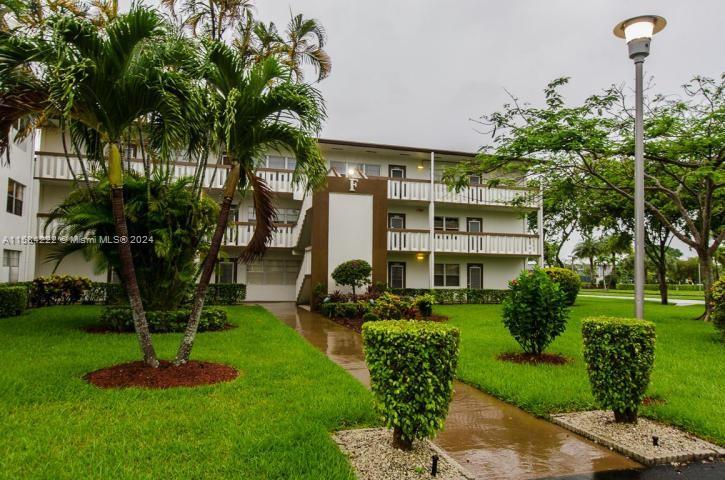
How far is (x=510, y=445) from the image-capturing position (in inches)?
180

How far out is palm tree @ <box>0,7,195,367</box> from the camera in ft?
18.3

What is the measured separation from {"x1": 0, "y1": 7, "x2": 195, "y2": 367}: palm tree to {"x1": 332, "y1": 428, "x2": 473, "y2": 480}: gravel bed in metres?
4.16

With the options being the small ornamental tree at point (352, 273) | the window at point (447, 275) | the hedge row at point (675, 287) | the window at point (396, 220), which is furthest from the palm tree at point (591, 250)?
the small ornamental tree at point (352, 273)

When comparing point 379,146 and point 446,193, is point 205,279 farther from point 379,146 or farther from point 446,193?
point 446,193

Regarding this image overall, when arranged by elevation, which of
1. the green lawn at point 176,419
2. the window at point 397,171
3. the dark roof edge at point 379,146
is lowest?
the green lawn at point 176,419

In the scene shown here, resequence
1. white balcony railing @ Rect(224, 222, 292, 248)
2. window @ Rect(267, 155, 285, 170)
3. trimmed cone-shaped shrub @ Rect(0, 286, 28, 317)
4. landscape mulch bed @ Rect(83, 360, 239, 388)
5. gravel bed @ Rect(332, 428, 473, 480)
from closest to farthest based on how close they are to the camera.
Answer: gravel bed @ Rect(332, 428, 473, 480)
landscape mulch bed @ Rect(83, 360, 239, 388)
trimmed cone-shaped shrub @ Rect(0, 286, 28, 317)
white balcony railing @ Rect(224, 222, 292, 248)
window @ Rect(267, 155, 285, 170)

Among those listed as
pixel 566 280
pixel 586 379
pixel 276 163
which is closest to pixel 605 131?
pixel 586 379

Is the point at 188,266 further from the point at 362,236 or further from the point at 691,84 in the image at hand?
the point at 691,84

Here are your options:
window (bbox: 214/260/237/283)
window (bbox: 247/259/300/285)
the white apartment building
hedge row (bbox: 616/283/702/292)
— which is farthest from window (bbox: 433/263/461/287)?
hedge row (bbox: 616/283/702/292)

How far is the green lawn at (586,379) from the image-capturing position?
Result: 5.48 meters

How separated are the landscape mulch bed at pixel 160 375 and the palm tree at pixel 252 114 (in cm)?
28

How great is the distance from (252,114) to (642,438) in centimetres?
646

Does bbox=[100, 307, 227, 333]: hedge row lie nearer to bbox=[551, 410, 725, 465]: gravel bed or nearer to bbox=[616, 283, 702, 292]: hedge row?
bbox=[551, 410, 725, 465]: gravel bed

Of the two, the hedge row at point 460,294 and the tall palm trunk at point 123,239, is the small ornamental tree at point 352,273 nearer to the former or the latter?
the hedge row at point 460,294
